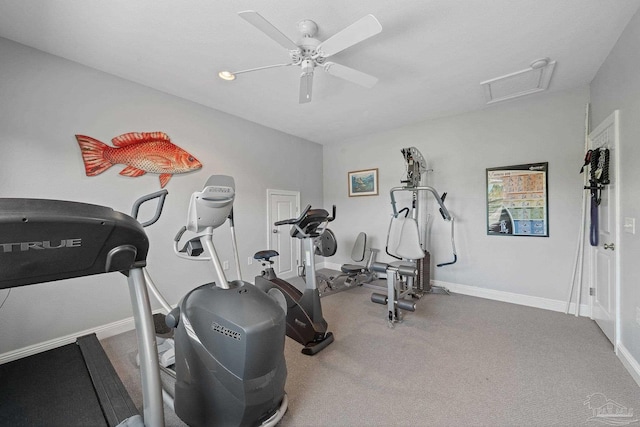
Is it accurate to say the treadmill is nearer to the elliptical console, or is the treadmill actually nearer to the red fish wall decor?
the elliptical console

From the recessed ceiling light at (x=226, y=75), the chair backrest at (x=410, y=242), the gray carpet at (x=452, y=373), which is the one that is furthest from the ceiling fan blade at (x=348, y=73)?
the gray carpet at (x=452, y=373)

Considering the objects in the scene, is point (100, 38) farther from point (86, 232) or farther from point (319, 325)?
point (319, 325)

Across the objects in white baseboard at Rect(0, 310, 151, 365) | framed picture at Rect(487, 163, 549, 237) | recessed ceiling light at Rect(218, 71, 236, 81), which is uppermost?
recessed ceiling light at Rect(218, 71, 236, 81)

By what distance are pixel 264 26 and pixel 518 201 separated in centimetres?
354

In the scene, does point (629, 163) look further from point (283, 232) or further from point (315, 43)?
point (283, 232)

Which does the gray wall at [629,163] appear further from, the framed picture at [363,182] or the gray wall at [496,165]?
the framed picture at [363,182]

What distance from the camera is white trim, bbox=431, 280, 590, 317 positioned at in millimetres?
3111

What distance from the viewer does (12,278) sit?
2.30ft

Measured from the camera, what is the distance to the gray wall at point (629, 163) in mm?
1898

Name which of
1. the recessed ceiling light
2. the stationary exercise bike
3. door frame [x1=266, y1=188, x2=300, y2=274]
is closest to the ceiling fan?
the recessed ceiling light

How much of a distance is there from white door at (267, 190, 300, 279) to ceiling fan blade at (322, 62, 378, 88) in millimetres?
2513

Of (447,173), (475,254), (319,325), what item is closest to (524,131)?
(447,173)

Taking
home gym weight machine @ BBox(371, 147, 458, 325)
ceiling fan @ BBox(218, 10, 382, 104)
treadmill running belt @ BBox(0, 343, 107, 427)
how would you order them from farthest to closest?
home gym weight machine @ BBox(371, 147, 458, 325) < ceiling fan @ BBox(218, 10, 382, 104) < treadmill running belt @ BBox(0, 343, 107, 427)

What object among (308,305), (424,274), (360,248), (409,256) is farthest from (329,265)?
(308,305)
